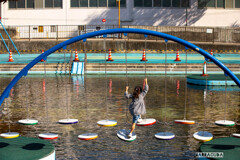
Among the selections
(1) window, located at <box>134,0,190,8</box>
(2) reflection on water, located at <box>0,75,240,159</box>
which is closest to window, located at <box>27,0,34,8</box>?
(1) window, located at <box>134,0,190,8</box>

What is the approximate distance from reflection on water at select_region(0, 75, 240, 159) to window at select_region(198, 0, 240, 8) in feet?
102

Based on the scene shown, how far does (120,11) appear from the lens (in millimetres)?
55094

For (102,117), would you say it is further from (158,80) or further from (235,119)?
(158,80)

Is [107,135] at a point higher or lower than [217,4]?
lower

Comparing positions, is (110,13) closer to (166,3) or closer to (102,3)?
(102,3)

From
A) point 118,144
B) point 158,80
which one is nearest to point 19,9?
point 158,80

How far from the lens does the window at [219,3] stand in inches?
2218

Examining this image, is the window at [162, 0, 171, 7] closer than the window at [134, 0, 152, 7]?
No

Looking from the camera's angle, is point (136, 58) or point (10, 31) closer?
point (136, 58)

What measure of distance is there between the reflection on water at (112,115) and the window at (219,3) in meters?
31.0

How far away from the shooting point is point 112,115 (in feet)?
52.4

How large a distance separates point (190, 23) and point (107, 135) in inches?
1776

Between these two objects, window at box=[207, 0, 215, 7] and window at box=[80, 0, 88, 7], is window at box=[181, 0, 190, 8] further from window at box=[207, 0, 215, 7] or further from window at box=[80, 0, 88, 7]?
window at box=[80, 0, 88, 7]

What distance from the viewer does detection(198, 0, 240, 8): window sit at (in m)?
56.3
